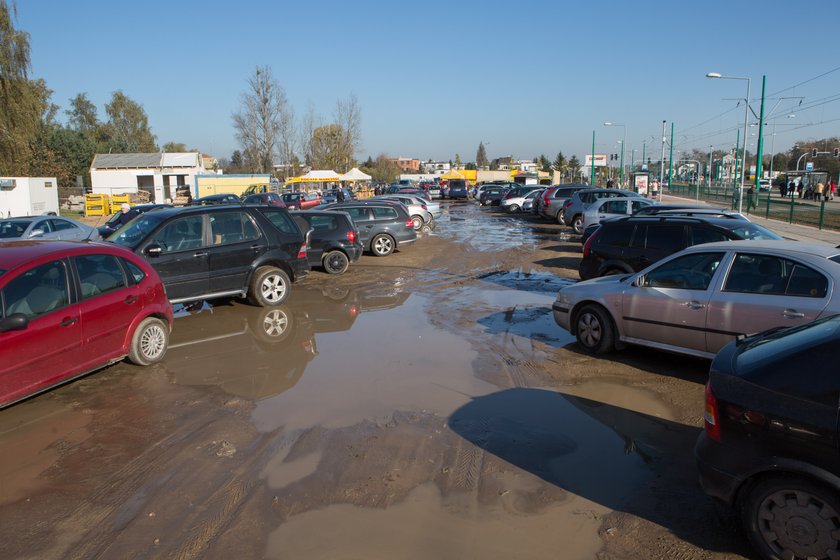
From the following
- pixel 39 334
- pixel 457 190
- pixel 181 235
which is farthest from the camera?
pixel 457 190

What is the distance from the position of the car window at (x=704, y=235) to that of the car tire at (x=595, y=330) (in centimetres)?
365

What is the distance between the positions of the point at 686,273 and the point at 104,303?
6581 mm

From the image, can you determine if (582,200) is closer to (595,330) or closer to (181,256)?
(595,330)

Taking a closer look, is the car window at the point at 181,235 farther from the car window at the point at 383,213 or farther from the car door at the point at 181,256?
the car window at the point at 383,213

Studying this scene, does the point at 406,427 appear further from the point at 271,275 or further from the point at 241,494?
the point at 271,275

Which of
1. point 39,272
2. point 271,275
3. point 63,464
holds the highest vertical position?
point 39,272

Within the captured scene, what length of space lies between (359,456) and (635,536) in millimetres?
2218

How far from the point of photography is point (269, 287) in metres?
11.0

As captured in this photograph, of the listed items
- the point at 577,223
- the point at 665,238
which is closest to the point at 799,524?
the point at 665,238

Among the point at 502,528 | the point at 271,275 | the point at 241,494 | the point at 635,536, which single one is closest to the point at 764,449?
the point at 635,536

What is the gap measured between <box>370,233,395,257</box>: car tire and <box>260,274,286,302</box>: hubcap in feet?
24.3

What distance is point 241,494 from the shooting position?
4.47 meters

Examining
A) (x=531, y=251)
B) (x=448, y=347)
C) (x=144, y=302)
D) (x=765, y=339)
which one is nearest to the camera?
(x=765, y=339)

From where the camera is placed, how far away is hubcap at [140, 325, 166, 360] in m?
7.39
